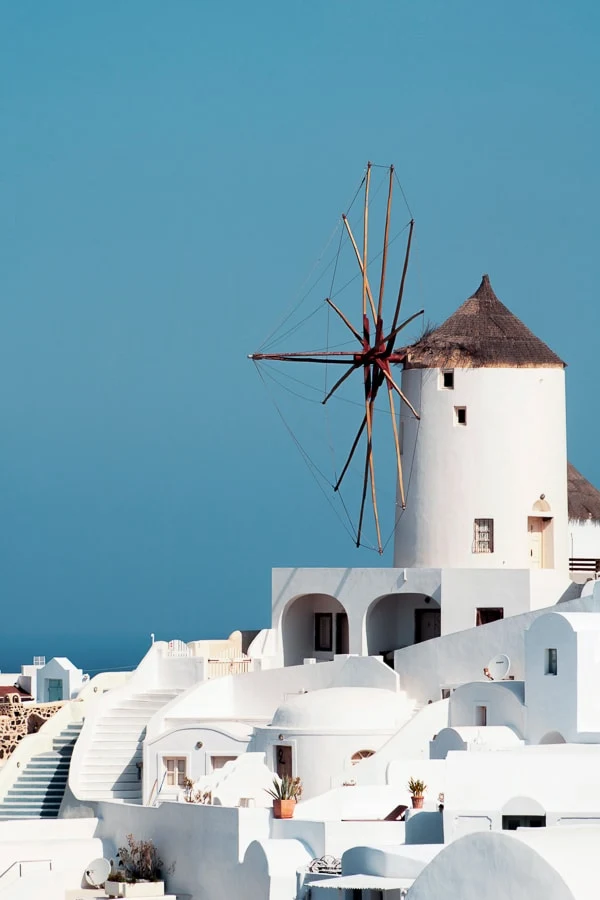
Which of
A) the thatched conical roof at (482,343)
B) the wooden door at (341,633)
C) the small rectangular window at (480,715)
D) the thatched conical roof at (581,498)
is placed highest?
the thatched conical roof at (482,343)

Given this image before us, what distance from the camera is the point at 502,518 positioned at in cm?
4131

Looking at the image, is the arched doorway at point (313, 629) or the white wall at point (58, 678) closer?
the arched doorway at point (313, 629)

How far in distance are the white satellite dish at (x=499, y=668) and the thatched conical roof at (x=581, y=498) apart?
11.0 m

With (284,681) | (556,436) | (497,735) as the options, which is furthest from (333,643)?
(497,735)

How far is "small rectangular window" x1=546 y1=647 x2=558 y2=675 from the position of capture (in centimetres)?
3472

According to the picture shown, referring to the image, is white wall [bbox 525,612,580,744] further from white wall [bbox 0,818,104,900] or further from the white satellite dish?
white wall [bbox 0,818,104,900]

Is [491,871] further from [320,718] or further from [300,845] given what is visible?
[320,718]

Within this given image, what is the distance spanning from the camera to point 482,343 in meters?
41.9

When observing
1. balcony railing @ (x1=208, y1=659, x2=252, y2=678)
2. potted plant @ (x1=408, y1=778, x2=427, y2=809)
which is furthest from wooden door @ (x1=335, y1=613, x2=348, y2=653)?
potted plant @ (x1=408, y1=778, x2=427, y2=809)

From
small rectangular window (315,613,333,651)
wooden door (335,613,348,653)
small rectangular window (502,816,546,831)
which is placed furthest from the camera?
small rectangular window (315,613,333,651)

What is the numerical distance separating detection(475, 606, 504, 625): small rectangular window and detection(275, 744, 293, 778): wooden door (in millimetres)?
4819

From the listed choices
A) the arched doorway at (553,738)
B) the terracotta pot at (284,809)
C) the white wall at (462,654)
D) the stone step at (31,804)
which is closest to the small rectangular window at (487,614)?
the white wall at (462,654)

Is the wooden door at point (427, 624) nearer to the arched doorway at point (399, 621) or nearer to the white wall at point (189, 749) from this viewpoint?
the arched doorway at point (399, 621)

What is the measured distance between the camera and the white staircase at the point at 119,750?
130ft
